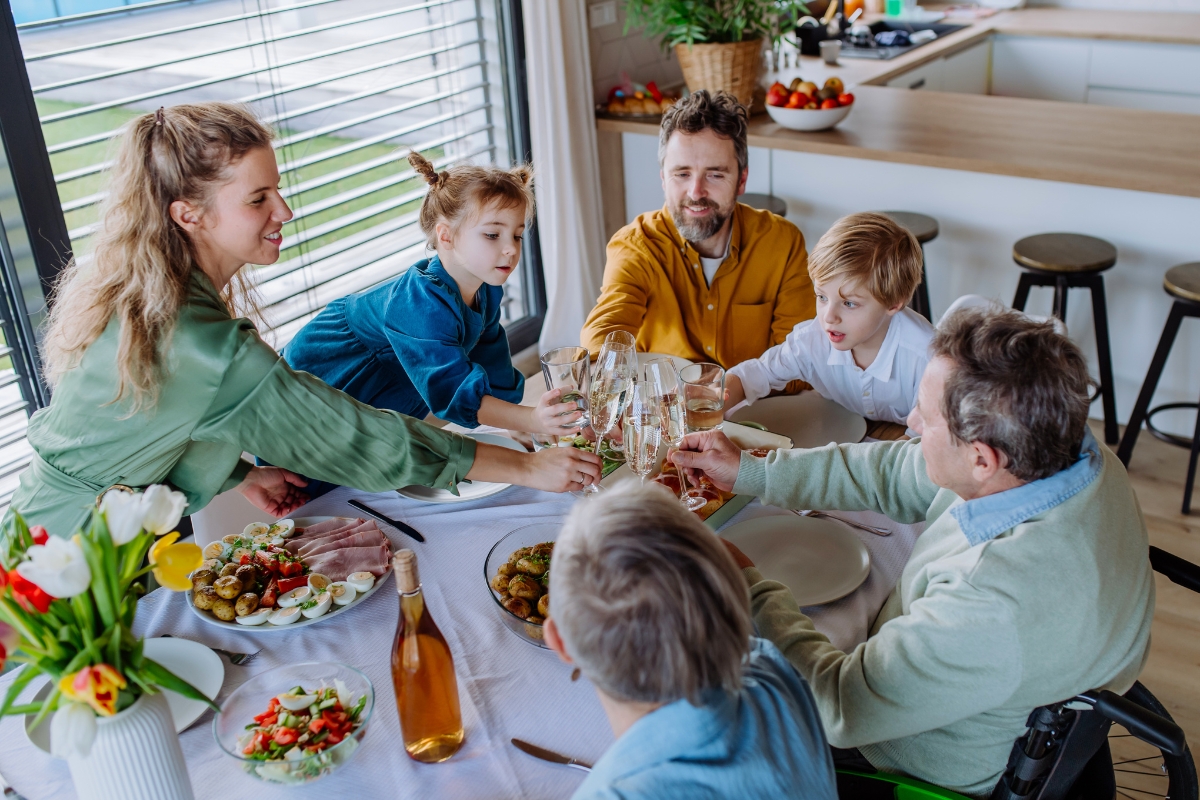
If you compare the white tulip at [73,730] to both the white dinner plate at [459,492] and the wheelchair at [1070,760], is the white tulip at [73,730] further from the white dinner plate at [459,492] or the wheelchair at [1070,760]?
the wheelchair at [1070,760]

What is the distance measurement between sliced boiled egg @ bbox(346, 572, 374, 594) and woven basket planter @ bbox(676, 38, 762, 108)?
2742 mm

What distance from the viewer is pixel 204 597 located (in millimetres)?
1391

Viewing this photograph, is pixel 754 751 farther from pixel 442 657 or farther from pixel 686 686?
pixel 442 657

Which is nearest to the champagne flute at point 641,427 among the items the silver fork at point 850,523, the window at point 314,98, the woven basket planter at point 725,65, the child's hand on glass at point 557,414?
the child's hand on glass at point 557,414

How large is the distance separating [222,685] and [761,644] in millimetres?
702

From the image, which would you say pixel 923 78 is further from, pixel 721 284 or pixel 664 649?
pixel 664 649

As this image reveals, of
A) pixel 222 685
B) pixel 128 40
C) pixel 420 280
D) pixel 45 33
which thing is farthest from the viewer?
pixel 128 40

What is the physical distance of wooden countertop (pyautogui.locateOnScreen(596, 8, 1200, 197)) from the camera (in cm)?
305

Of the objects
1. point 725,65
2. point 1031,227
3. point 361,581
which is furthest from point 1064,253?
point 361,581

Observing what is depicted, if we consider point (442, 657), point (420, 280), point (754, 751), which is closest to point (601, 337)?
point (420, 280)

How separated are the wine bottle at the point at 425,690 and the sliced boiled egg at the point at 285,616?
26 centimetres

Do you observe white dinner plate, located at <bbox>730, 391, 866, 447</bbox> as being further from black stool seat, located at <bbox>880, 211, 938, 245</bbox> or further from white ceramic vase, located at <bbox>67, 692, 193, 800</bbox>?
black stool seat, located at <bbox>880, 211, 938, 245</bbox>

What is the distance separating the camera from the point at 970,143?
3.33m

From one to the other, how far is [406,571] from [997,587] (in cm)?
66
